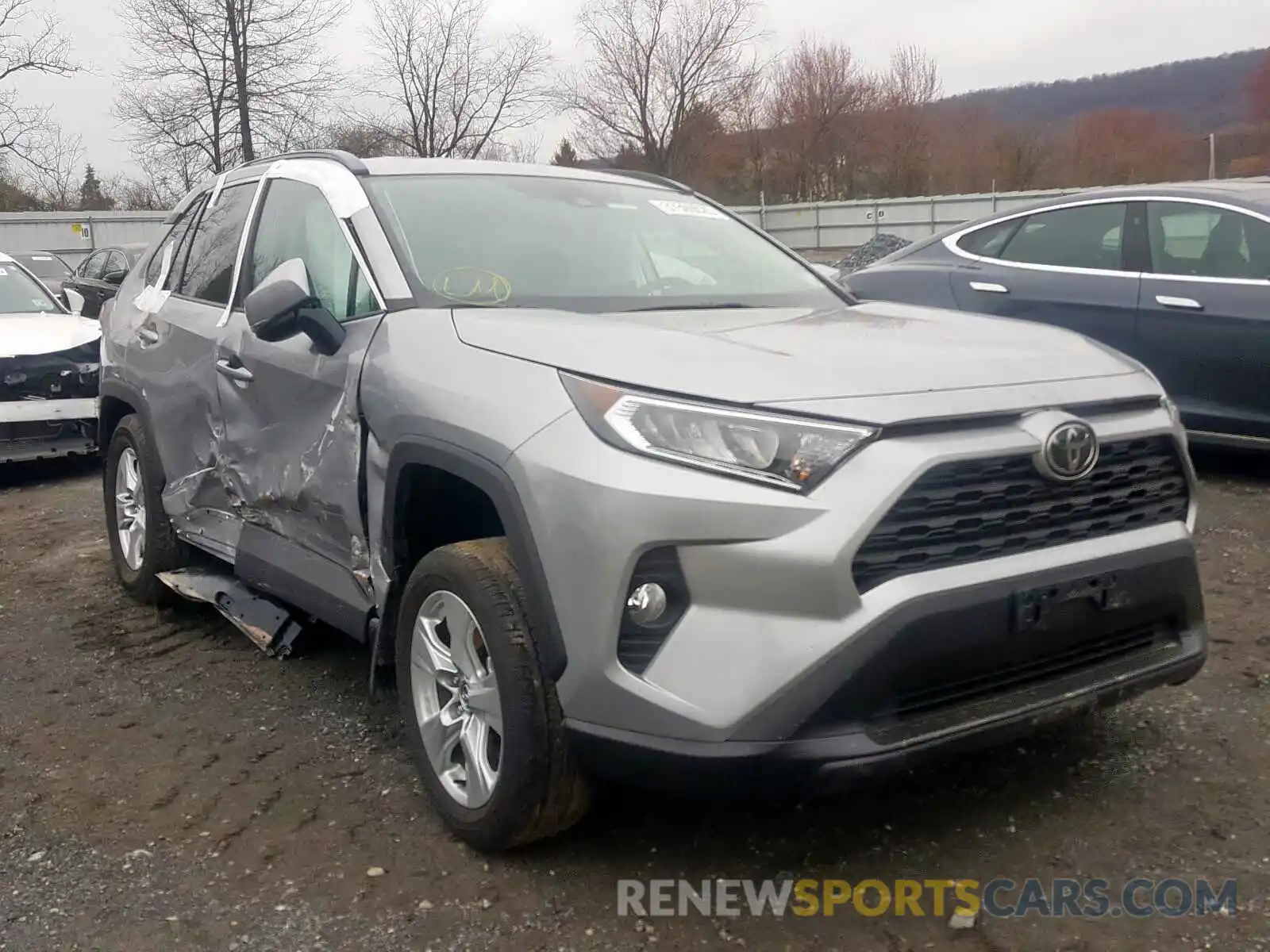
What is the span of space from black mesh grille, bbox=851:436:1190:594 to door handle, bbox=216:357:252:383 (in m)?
2.32

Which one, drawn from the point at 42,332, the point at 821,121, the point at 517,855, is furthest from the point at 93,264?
the point at 821,121

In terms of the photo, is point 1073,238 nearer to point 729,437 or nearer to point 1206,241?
point 1206,241

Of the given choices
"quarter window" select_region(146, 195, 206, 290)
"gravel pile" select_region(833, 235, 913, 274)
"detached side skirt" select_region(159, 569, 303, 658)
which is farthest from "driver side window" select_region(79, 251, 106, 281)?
"detached side skirt" select_region(159, 569, 303, 658)

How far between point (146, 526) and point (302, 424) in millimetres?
1660

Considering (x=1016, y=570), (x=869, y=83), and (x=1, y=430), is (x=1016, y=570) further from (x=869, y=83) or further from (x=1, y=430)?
(x=869, y=83)

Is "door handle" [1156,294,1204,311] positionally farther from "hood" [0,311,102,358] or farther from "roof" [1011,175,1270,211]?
"hood" [0,311,102,358]

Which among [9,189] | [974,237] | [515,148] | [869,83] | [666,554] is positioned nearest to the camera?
[666,554]

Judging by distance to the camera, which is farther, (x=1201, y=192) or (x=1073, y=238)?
(x=1073, y=238)

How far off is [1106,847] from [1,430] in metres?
7.30

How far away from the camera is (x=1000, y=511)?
2434mm

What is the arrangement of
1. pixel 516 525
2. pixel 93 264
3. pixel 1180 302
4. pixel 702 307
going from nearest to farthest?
pixel 516 525 → pixel 702 307 → pixel 1180 302 → pixel 93 264

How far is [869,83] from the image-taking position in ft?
161

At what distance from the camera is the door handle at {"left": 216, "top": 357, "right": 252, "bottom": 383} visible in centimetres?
381

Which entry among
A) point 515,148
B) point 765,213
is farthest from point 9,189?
point 765,213
